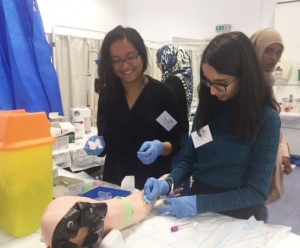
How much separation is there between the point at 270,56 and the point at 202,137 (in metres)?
0.93

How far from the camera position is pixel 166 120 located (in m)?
1.38

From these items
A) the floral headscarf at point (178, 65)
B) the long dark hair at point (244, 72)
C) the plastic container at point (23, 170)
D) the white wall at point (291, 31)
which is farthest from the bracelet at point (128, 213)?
the white wall at point (291, 31)

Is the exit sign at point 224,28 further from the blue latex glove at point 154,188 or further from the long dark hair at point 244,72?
the blue latex glove at point 154,188

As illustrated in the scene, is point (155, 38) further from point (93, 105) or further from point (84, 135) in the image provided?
point (84, 135)

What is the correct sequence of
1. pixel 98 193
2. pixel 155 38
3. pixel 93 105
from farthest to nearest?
pixel 155 38, pixel 93 105, pixel 98 193

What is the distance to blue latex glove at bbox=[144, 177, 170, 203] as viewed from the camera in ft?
3.15

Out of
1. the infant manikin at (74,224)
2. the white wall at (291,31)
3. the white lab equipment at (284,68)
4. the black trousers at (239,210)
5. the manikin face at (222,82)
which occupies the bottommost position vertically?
the black trousers at (239,210)

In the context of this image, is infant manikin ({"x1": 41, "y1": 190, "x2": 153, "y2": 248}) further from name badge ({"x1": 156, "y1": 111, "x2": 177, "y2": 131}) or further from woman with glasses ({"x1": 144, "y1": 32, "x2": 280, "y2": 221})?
name badge ({"x1": 156, "y1": 111, "x2": 177, "y2": 131})

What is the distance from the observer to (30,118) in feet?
2.78

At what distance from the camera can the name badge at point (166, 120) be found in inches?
54.3

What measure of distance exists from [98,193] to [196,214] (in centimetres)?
37

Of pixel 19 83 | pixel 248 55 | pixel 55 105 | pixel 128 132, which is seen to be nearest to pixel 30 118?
pixel 128 132

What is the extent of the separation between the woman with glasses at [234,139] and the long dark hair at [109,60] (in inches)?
17.3

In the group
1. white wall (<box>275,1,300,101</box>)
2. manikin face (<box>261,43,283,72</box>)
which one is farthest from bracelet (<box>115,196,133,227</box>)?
white wall (<box>275,1,300,101</box>)
